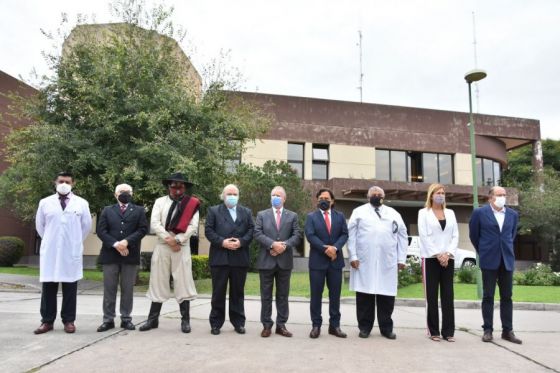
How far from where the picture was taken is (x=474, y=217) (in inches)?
277

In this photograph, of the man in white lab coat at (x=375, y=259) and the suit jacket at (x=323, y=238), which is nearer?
the man in white lab coat at (x=375, y=259)

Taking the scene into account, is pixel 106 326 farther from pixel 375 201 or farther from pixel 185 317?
pixel 375 201

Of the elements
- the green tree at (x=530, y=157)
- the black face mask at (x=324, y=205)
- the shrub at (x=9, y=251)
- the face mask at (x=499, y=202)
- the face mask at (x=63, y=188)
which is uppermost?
the green tree at (x=530, y=157)

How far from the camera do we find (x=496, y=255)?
6.75 metres

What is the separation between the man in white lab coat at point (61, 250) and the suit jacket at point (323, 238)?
327 cm

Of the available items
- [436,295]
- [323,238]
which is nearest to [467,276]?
[436,295]

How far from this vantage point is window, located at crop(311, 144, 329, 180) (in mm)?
27000

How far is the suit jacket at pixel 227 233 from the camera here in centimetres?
689

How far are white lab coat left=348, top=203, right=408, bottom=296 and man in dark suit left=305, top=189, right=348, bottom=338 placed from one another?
20 centimetres

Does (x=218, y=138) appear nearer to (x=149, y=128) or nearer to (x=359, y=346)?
(x=149, y=128)

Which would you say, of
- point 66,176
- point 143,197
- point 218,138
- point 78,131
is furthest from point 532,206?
point 66,176

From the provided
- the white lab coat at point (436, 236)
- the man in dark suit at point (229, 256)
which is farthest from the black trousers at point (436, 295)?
the man in dark suit at point (229, 256)

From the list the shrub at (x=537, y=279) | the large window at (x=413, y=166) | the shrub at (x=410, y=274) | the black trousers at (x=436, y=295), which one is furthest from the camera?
the large window at (x=413, y=166)

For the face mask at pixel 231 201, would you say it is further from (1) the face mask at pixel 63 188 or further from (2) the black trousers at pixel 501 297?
(2) the black trousers at pixel 501 297
